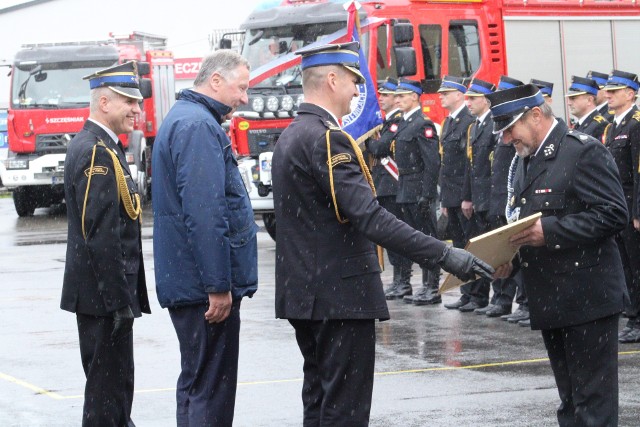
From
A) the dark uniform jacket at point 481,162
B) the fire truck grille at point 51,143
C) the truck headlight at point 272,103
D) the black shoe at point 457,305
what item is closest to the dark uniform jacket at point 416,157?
the dark uniform jacket at point 481,162

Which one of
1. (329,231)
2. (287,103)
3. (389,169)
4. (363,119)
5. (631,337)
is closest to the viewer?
(329,231)

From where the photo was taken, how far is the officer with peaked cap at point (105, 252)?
20.8ft

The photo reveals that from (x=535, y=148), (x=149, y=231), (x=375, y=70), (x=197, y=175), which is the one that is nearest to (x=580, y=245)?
(x=535, y=148)

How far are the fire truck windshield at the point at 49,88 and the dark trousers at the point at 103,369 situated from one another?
61.8 feet

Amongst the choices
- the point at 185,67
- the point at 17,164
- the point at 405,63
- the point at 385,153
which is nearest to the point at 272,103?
the point at 405,63

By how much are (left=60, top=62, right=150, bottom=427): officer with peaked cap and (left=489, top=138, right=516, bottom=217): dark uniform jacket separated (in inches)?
202

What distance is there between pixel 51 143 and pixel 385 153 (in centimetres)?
1319

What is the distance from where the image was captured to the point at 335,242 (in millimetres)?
5516

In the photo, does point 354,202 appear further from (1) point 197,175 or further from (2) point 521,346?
(2) point 521,346

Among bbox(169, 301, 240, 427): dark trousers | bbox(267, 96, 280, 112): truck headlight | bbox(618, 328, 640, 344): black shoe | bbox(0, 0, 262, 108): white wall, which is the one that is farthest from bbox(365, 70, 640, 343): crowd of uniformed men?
bbox(0, 0, 262, 108): white wall

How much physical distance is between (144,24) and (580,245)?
43.0m

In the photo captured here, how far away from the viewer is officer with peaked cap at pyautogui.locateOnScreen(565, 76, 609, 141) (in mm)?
11266

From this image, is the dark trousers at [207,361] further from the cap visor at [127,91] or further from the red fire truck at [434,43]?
the red fire truck at [434,43]

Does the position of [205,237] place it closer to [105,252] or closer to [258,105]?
[105,252]
